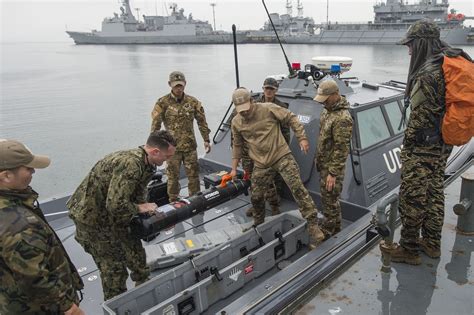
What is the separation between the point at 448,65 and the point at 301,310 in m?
1.60

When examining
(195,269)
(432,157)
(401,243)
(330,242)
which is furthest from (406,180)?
(195,269)

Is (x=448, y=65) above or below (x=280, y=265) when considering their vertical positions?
above

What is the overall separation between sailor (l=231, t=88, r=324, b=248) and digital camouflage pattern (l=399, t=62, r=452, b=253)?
0.96 meters

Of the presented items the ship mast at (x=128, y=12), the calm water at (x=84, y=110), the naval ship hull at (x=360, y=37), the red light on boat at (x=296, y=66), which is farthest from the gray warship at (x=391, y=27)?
the red light on boat at (x=296, y=66)

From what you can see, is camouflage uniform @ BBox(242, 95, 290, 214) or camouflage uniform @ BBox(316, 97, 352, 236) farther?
camouflage uniform @ BBox(242, 95, 290, 214)

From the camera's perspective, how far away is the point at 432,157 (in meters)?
2.44

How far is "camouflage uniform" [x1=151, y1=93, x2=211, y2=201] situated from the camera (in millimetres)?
4441

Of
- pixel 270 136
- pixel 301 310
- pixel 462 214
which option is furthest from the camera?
pixel 270 136

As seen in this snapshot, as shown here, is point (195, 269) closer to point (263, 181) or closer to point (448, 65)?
point (263, 181)

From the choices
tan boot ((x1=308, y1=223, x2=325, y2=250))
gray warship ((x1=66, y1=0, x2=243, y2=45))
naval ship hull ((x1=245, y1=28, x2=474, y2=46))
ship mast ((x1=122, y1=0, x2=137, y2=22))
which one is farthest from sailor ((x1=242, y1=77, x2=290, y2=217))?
ship mast ((x1=122, y1=0, x2=137, y2=22))

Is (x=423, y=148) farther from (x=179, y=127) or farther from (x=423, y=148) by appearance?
(x=179, y=127)

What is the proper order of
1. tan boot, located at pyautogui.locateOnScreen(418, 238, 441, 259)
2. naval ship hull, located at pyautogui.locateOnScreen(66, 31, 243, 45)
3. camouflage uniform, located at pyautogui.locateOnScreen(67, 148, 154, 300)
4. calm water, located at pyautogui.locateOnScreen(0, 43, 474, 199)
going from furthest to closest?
naval ship hull, located at pyautogui.locateOnScreen(66, 31, 243, 45) < calm water, located at pyautogui.locateOnScreen(0, 43, 474, 199) < tan boot, located at pyautogui.locateOnScreen(418, 238, 441, 259) < camouflage uniform, located at pyautogui.locateOnScreen(67, 148, 154, 300)

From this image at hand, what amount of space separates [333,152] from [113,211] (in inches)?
72.0

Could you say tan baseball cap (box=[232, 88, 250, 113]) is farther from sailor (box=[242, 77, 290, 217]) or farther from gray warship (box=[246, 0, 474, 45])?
gray warship (box=[246, 0, 474, 45])
